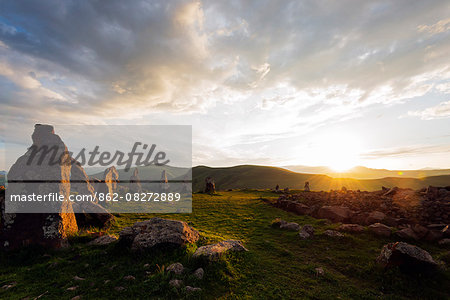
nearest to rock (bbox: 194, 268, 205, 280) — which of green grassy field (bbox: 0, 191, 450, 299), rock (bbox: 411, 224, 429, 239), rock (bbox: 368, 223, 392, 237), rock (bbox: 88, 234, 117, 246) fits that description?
green grassy field (bbox: 0, 191, 450, 299)

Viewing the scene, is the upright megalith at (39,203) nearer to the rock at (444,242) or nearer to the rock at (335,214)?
the rock at (335,214)

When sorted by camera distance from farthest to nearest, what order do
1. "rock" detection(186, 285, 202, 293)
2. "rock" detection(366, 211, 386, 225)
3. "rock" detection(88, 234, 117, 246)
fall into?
"rock" detection(366, 211, 386, 225) → "rock" detection(88, 234, 117, 246) → "rock" detection(186, 285, 202, 293)

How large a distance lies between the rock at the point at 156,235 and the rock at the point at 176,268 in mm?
1830

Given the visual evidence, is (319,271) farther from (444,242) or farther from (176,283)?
(444,242)

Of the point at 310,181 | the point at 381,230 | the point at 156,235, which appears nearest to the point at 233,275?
the point at 156,235

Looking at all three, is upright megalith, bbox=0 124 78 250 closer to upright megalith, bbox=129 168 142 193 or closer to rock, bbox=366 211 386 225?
rock, bbox=366 211 386 225

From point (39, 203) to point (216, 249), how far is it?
11.9m

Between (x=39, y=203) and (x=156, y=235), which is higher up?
(x=39, y=203)

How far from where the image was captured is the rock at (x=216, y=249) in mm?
8844

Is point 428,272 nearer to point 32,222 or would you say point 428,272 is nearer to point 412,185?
point 32,222

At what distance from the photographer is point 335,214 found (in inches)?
729

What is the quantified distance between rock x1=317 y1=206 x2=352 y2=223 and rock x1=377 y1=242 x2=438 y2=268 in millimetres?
9069

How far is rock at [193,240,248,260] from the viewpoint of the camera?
8844mm

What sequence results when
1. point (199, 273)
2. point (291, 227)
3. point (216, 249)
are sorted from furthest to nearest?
point (291, 227), point (216, 249), point (199, 273)
